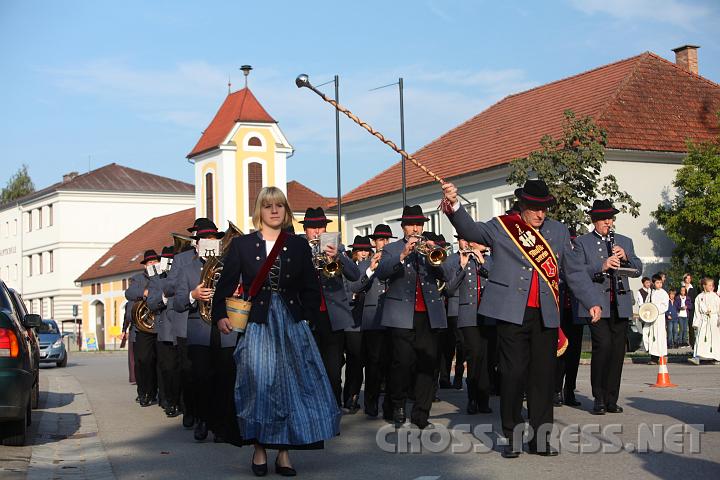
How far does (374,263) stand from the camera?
1194 centimetres

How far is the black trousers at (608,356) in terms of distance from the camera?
11930 millimetres

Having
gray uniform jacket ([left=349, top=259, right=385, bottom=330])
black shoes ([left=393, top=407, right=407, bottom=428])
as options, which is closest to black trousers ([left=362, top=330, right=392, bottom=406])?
gray uniform jacket ([left=349, top=259, right=385, bottom=330])

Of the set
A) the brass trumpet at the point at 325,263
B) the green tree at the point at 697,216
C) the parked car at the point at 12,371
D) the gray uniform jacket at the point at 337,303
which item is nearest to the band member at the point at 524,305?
the brass trumpet at the point at 325,263

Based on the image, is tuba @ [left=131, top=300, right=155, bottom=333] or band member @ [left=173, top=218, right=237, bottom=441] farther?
tuba @ [left=131, top=300, right=155, bottom=333]

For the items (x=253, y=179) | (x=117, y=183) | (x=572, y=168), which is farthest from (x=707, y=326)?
(x=117, y=183)

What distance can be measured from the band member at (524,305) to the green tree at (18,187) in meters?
107

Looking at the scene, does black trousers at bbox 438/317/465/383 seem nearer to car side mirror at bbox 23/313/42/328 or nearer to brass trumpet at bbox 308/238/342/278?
brass trumpet at bbox 308/238/342/278

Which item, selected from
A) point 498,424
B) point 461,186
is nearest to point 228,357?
point 498,424

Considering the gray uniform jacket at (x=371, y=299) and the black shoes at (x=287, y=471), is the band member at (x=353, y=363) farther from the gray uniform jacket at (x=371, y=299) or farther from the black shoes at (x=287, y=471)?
the black shoes at (x=287, y=471)

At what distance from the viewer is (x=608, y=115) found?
133ft

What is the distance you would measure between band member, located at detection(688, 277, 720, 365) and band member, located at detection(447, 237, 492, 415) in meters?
7.88

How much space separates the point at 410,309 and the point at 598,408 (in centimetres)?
214

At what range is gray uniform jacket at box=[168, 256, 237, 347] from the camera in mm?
11000

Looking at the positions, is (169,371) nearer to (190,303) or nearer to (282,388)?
(190,303)
